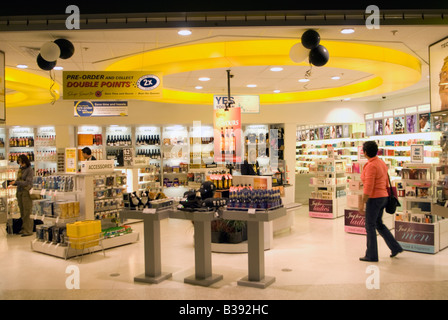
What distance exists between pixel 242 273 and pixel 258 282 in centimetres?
62

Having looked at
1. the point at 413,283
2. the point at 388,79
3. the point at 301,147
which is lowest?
the point at 413,283

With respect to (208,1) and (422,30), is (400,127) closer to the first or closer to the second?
(422,30)

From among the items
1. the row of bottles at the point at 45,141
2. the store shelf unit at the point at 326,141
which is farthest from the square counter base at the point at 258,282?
the row of bottles at the point at 45,141

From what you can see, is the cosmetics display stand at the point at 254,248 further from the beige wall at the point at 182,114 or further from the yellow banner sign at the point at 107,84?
the beige wall at the point at 182,114

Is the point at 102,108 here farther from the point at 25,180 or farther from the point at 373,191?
the point at 373,191

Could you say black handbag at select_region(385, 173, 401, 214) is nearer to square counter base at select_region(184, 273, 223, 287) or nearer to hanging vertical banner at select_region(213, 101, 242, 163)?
square counter base at select_region(184, 273, 223, 287)

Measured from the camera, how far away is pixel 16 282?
5.32 m

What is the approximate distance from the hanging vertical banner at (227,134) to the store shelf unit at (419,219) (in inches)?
137

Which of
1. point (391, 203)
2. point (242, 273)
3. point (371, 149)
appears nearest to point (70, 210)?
point (242, 273)

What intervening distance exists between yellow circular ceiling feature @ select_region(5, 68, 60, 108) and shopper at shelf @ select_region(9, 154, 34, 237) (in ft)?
5.04

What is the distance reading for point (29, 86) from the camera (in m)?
9.05

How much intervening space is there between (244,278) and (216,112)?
4.67m

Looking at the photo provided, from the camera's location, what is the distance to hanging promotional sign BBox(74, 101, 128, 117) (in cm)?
859

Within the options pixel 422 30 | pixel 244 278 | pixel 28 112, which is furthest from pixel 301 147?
pixel 244 278
